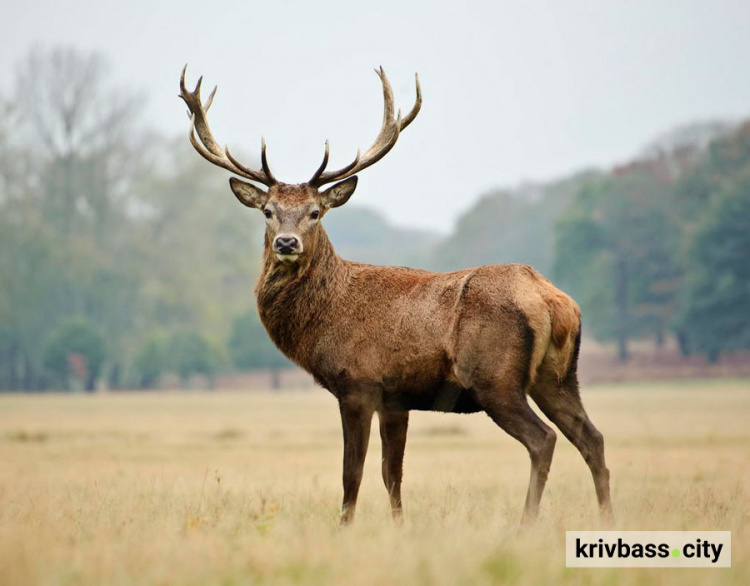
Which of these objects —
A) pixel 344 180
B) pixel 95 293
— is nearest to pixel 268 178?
pixel 344 180

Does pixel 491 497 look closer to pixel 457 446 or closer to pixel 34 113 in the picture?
pixel 457 446

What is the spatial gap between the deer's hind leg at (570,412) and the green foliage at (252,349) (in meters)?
50.4

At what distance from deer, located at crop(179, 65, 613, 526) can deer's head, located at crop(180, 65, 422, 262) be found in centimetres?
1

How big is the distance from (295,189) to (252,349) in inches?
2000

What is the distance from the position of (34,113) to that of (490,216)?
59130mm

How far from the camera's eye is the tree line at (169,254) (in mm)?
55688

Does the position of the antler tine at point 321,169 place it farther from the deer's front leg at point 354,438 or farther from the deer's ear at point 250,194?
the deer's front leg at point 354,438

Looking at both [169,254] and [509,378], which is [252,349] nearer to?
[169,254]

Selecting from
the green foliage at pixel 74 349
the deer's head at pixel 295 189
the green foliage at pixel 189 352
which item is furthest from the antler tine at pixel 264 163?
the green foliage at pixel 189 352

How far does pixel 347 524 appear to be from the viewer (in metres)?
7.89

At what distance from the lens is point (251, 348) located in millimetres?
59469

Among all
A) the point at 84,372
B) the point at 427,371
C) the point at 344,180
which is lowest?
the point at 84,372

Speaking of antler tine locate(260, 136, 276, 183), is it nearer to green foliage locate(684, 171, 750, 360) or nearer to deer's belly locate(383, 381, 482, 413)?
deer's belly locate(383, 381, 482, 413)

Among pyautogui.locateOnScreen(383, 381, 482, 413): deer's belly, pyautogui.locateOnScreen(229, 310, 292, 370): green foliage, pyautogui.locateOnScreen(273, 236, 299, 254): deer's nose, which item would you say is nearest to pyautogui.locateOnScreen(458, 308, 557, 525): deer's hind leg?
pyautogui.locateOnScreen(383, 381, 482, 413): deer's belly
